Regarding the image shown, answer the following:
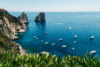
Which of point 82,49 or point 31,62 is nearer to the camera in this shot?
point 31,62

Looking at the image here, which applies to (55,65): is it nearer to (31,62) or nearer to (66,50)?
(31,62)

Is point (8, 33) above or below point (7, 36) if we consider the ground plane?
above

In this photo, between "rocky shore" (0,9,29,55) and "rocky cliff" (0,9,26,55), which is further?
"rocky shore" (0,9,29,55)

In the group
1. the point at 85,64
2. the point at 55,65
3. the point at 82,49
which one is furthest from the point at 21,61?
the point at 82,49

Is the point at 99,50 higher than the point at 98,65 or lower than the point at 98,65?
lower

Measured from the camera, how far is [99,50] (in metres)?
48.3

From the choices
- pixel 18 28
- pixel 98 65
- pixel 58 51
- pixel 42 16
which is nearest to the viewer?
pixel 98 65

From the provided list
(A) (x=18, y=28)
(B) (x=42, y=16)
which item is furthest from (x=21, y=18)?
(A) (x=18, y=28)

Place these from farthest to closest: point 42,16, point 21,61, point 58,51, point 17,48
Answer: point 42,16, point 58,51, point 17,48, point 21,61

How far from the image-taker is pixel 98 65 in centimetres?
687

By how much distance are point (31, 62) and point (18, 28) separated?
8244 cm

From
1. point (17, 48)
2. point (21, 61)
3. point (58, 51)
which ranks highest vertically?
point (21, 61)

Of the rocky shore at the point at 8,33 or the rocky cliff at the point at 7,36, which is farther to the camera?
the rocky shore at the point at 8,33

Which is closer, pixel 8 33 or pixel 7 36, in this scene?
pixel 7 36
